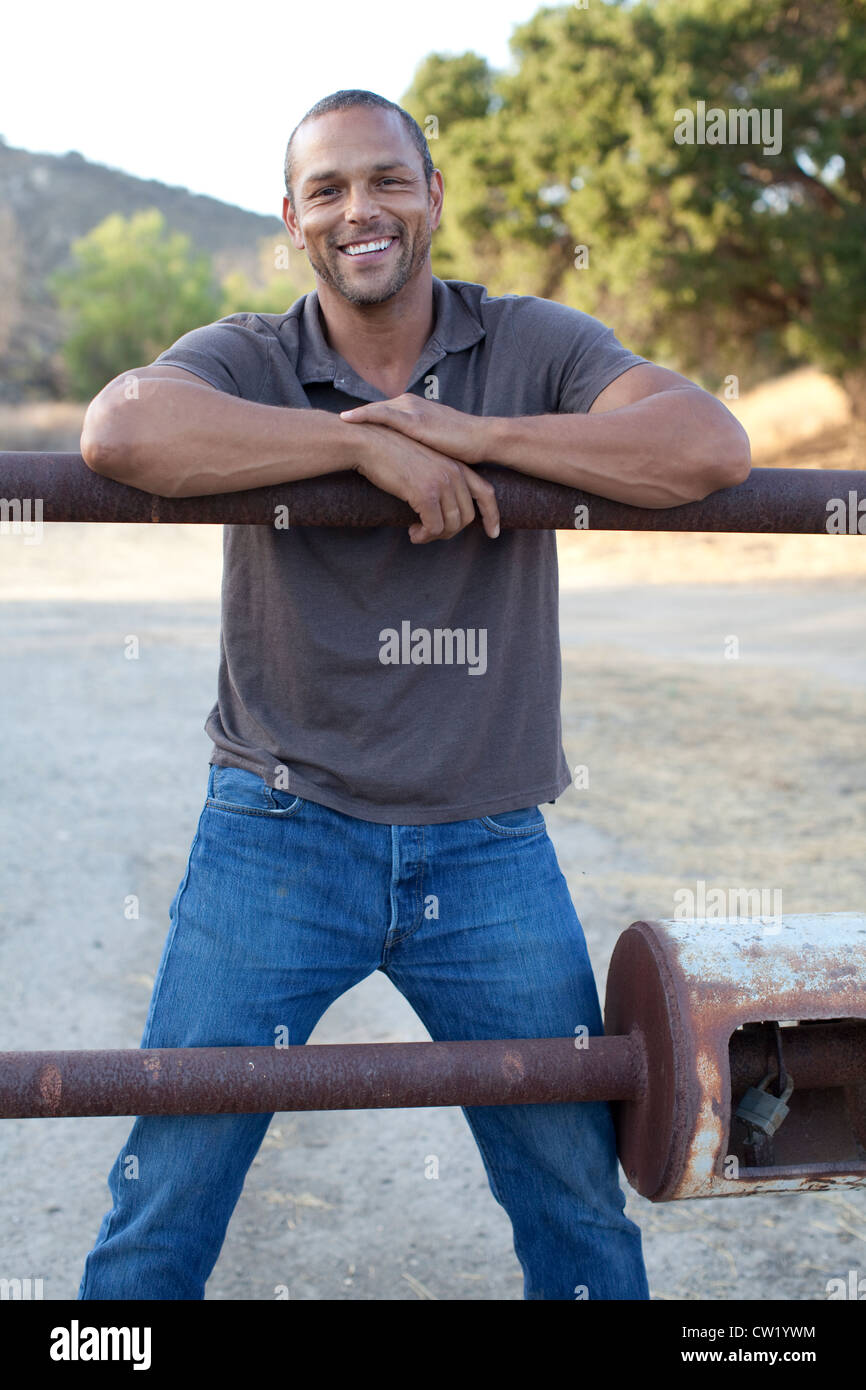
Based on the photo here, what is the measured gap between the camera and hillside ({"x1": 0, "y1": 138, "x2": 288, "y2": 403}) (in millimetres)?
92988

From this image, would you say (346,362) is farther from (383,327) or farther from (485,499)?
(485,499)

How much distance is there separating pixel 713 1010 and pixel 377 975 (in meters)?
3.30

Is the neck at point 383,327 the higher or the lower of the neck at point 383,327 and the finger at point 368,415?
the higher

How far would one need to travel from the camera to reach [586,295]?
21.0 m

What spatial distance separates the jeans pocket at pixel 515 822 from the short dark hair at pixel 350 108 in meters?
1.12

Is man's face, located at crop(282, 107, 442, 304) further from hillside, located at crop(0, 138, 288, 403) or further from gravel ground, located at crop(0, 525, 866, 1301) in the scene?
hillside, located at crop(0, 138, 288, 403)

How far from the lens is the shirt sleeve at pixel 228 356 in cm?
196

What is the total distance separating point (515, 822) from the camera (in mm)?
2100

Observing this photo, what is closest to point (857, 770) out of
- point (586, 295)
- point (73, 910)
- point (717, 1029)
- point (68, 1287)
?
point (73, 910)

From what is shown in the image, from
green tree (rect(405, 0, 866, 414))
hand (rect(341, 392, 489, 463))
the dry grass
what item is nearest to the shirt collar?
hand (rect(341, 392, 489, 463))

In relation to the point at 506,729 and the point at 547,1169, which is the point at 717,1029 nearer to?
the point at 547,1169

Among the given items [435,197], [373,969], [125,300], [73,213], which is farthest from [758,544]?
[73,213]

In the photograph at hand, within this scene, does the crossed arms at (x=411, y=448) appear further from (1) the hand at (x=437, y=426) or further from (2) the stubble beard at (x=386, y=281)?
(2) the stubble beard at (x=386, y=281)

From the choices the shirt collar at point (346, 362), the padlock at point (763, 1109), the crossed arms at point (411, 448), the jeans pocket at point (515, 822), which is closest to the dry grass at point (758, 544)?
the shirt collar at point (346, 362)
